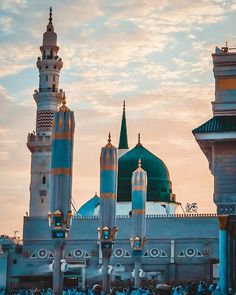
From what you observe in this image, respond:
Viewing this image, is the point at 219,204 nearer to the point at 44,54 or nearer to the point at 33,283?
the point at 33,283

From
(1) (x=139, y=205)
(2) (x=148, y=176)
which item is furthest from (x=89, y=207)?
(1) (x=139, y=205)

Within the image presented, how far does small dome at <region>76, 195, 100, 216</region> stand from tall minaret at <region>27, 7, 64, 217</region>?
6.10m

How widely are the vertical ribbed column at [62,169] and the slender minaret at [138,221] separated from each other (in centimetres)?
1298

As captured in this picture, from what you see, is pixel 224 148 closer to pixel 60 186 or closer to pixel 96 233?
pixel 60 186

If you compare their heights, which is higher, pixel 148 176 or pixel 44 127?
pixel 44 127

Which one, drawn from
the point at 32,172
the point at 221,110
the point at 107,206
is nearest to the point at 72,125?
the point at 107,206

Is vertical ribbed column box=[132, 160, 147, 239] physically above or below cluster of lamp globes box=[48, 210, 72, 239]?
above

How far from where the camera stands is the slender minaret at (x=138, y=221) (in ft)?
151

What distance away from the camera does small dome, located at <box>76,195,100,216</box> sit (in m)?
66.3

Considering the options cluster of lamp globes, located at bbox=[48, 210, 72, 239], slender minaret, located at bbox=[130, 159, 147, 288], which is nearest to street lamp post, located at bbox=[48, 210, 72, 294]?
cluster of lamp globes, located at bbox=[48, 210, 72, 239]

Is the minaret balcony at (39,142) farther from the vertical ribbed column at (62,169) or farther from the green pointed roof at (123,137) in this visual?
the vertical ribbed column at (62,169)

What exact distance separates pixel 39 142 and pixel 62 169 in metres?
27.9

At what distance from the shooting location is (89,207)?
67.0 meters

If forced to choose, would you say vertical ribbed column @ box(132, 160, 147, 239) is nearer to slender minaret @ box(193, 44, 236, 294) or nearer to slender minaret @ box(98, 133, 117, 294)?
slender minaret @ box(98, 133, 117, 294)
